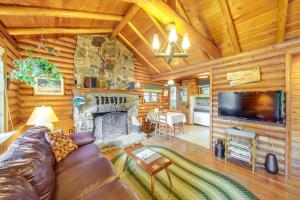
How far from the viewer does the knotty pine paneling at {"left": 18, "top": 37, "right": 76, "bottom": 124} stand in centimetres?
360

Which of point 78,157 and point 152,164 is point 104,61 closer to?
point 78,157

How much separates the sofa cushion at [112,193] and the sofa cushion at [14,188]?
491 millimetres

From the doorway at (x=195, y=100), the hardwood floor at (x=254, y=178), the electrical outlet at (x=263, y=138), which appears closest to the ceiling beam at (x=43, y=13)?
the hardwood floor at (x=254, y=178)

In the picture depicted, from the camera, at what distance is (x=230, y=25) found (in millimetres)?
2938

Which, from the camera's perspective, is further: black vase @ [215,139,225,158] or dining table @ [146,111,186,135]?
dining table @ [146,111,186,135]

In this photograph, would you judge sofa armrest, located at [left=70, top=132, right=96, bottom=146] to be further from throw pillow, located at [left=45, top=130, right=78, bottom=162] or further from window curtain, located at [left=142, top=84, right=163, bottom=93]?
window curtain, located at [left=142, top=84, right=163, bottom=93]

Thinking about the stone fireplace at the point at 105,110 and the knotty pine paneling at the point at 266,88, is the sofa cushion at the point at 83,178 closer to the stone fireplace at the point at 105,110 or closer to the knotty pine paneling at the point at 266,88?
the stone fireplace at the point at 105,110

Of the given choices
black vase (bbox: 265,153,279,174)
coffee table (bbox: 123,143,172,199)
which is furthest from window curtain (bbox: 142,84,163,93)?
black vase (bbox: 265,153,279,174)

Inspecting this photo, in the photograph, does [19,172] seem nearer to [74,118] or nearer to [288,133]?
[74,118]

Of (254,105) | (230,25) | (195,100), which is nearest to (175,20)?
(230,25)

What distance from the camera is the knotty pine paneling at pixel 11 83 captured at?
8.53ft

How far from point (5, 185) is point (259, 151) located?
4048mm

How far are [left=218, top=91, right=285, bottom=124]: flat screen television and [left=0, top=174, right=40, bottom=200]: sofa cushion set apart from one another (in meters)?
3.80

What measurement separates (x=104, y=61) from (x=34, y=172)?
4273 millimetres
